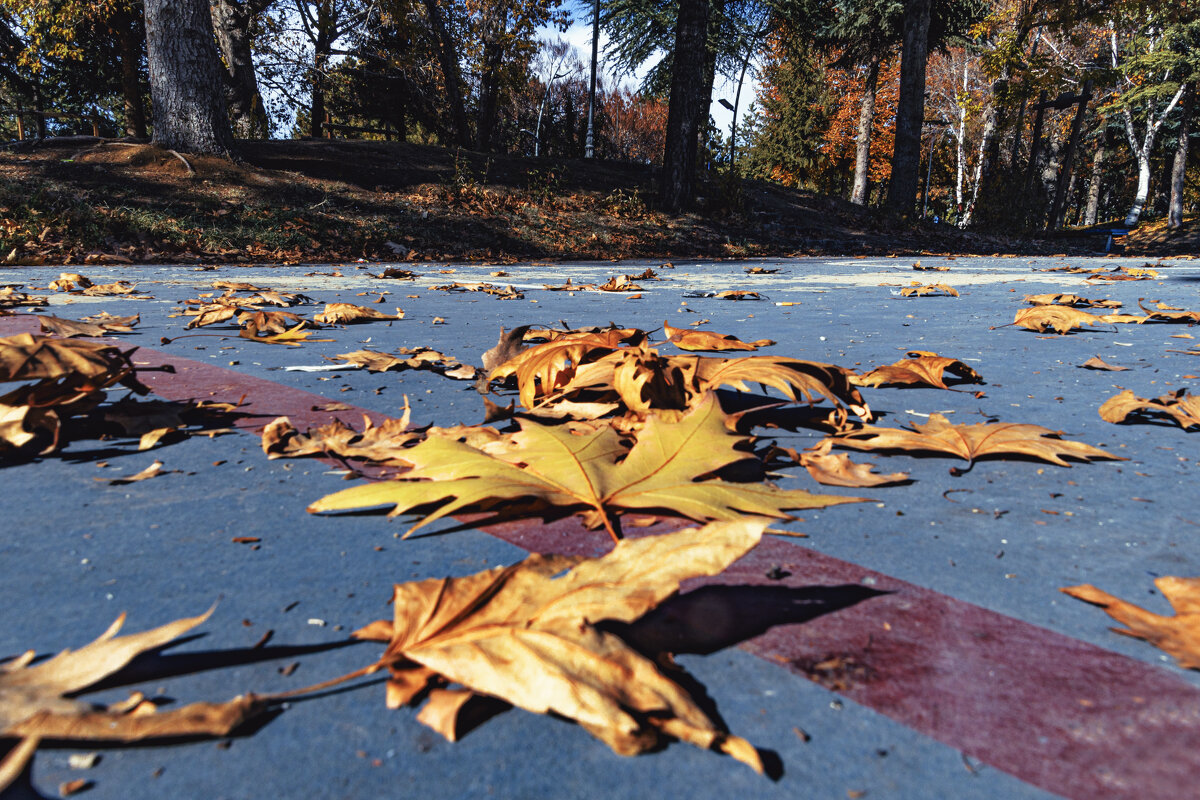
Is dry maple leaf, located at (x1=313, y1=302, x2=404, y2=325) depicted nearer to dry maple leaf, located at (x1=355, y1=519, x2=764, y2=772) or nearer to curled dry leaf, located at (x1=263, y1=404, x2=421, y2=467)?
curled dry leaf, located at (x1=263, y1=404, x2=421, y2=467)

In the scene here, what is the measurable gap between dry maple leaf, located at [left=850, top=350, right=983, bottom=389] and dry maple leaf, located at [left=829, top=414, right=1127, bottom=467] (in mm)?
442

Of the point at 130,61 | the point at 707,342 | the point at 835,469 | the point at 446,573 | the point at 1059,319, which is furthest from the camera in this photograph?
the point at 130,61

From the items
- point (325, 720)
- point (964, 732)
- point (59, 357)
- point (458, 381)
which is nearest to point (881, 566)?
point (964, 732)

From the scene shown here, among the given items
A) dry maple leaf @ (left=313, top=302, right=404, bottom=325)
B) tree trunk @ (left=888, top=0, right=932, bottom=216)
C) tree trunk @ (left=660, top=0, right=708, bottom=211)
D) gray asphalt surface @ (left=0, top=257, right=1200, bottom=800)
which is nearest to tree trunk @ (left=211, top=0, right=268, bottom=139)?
tree trunk @ (left=660, top=0, right=708, bottom=211)

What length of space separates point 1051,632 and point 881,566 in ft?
0.61

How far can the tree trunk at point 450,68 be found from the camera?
14.1m

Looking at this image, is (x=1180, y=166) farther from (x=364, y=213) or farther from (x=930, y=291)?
(x=930, y=291)

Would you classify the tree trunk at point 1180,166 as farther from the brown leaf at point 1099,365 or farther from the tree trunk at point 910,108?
the brown leaf at point 1099,365

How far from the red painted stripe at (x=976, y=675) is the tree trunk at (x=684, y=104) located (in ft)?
34.0

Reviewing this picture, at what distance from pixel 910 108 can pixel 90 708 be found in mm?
16168

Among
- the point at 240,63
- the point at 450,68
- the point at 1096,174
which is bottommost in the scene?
the point at 240,63

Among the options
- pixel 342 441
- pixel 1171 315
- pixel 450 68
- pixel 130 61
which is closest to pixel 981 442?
pixel 342 441

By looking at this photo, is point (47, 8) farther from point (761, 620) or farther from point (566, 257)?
point (761, 620)

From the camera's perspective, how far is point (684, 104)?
1065 cm
